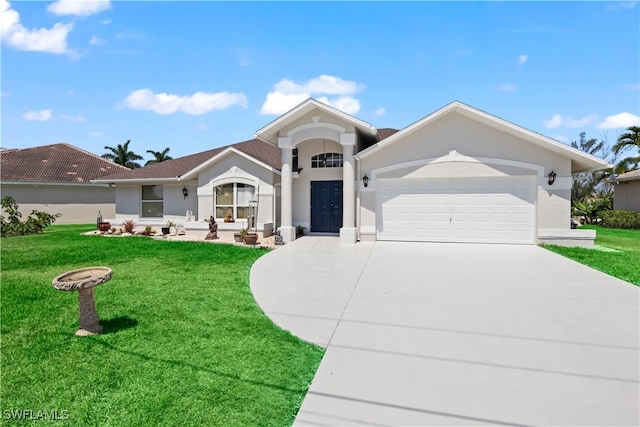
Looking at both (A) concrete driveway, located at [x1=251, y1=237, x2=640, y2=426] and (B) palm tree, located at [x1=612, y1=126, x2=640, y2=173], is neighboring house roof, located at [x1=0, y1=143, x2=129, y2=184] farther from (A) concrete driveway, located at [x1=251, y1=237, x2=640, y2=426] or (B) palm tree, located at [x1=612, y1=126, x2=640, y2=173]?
(B) palm tree, located at [x1=612, y1=126, x2=640, y2=173]

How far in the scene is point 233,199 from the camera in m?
14.7

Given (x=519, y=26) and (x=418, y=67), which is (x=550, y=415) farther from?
(x=418, y=67)

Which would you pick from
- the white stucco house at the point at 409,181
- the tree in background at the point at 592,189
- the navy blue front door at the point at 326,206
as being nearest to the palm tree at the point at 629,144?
the tree in background at the point at 592,189

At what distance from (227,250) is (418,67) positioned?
10754mm

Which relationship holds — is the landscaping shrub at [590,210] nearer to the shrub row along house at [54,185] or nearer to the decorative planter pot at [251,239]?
the decorative planter pot at [251,239]

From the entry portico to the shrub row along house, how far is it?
13.7m

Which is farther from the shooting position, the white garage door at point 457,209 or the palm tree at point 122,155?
the palm tree at point 122,155

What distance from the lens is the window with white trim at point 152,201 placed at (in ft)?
57.4

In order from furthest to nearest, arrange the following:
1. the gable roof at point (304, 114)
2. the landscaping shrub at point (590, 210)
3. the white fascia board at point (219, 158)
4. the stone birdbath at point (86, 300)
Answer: the landscaping shrub at point (590, 210) → the white fascia board at point (219, 158) → the gable roof at point (304, 114) → the stone birdbath at point (86, 300)

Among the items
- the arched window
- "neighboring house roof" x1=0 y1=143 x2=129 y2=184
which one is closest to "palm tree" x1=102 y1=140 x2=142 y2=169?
"neighboring house roof" x1=0 y1=143 x2=129 y2=184

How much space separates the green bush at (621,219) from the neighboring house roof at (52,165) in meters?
33.3

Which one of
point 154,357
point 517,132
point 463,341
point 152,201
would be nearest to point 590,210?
point 517,132

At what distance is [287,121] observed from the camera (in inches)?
505

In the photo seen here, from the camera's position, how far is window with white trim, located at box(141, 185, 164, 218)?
1748 centimetres
